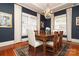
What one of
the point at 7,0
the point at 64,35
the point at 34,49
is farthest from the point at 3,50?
the point at 64,35

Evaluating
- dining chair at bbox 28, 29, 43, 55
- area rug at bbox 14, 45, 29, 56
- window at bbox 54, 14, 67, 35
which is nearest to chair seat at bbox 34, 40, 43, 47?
dining chair at bbox 28, 29, 43, 55

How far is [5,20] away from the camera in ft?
6.79

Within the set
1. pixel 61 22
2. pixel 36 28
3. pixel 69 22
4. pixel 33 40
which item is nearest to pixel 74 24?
pixel 69 22

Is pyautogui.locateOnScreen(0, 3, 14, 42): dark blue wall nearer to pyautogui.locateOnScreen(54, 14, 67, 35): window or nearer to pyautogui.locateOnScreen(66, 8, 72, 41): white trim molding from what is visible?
pyautogui.locateOnScreen(54, 14, 67, 35): window

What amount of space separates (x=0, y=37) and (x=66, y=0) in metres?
1.88

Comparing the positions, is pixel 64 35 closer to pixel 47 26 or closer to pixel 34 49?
pixel 47 26

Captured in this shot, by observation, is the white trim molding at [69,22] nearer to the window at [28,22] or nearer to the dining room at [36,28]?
the dining room at [36,28]

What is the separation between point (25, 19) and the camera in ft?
7.18

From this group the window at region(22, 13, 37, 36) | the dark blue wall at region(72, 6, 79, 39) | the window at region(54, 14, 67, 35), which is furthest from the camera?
the window at region(22, 13, 37, 36)

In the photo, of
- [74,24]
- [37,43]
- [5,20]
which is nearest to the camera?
[74,24]

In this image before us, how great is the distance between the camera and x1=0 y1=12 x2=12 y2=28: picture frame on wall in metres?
1.93

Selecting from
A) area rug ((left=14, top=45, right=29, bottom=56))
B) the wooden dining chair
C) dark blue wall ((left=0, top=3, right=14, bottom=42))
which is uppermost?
dark blue wall ((left=0, top=3, right=14, bottom=42))

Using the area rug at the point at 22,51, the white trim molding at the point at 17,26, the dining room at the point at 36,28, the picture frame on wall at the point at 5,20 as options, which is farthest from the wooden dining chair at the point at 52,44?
the picture frame on wall at the point at 5,20

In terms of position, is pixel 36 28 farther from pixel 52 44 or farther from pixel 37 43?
pixel 52 44
